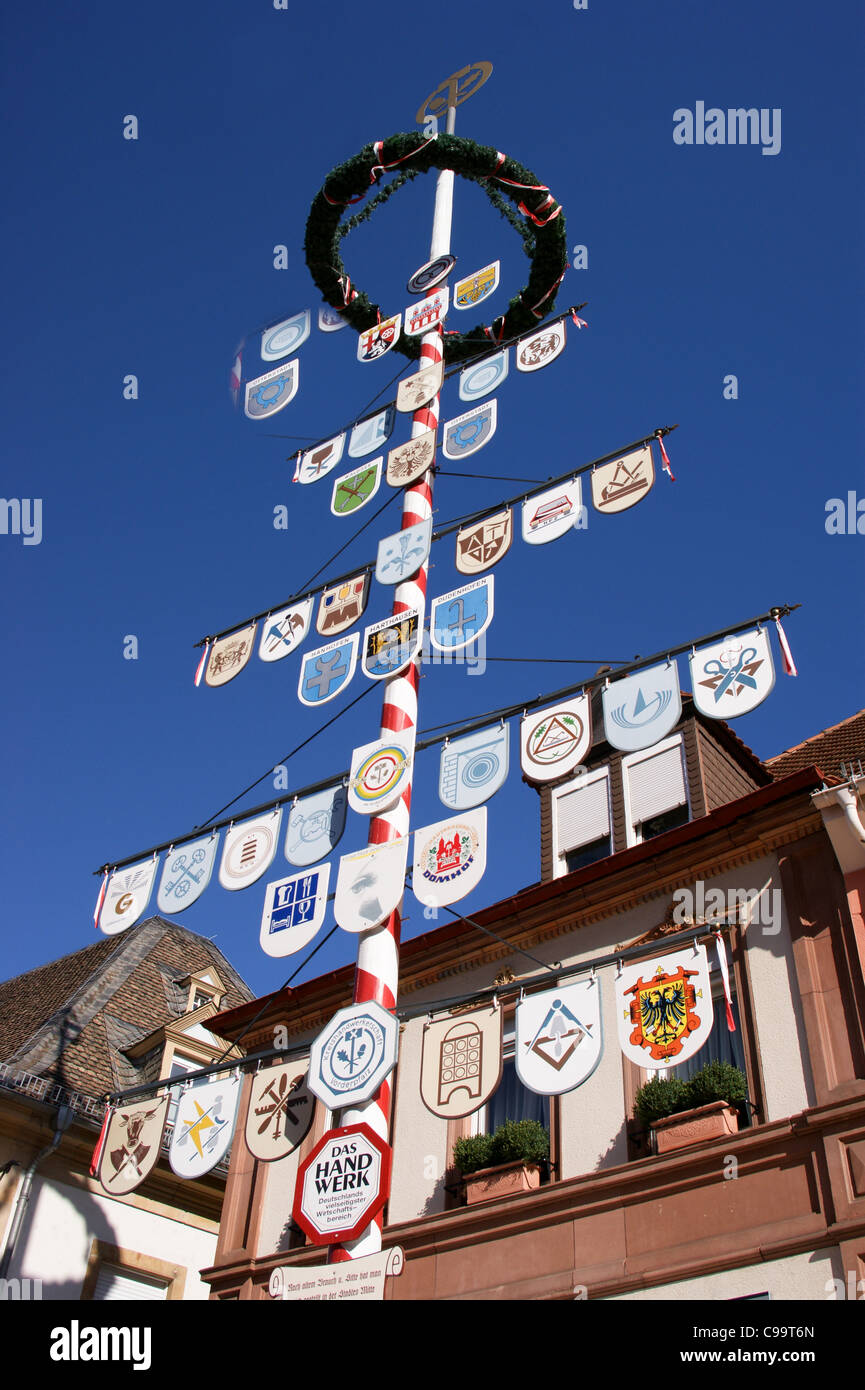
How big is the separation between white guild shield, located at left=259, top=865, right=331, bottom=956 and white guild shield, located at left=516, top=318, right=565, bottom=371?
587 cm

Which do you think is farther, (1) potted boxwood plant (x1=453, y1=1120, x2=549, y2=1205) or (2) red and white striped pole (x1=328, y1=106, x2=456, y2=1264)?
(1) potted boxwood plant (x1=453, y1=1120, x2=549, y2=1205)

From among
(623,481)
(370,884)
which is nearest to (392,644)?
(370,884)

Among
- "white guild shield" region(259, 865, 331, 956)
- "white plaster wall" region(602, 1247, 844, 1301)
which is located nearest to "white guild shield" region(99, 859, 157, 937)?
"white guild shield" region(259, 865, 331, 956)

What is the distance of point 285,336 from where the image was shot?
14094 millimetres

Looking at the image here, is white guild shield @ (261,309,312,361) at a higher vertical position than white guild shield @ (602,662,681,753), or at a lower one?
higher

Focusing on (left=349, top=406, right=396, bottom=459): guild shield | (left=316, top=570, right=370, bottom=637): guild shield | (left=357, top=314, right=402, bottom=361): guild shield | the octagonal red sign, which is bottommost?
the octagonal red sign

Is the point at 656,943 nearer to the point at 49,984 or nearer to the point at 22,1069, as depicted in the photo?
the point at 22,1069

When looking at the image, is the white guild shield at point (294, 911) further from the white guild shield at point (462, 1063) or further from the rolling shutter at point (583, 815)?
the rolling shutter at point (583, 815)

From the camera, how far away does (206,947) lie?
23219mm

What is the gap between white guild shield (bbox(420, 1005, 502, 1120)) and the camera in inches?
349

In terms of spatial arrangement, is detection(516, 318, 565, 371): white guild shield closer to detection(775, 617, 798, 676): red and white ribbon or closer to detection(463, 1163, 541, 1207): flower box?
detection(775, 617, 798, 676): red and white ribbon

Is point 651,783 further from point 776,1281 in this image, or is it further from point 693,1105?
point 776,1281

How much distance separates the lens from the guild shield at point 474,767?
9414 mm
